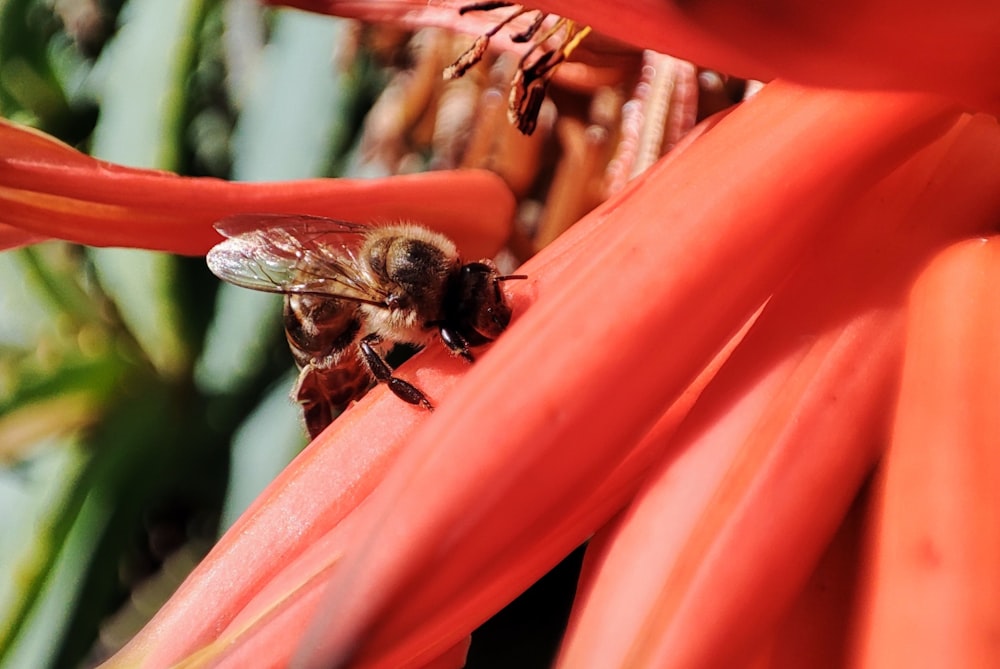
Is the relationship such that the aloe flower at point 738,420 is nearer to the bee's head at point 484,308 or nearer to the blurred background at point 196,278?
the bee's head at point 484,308

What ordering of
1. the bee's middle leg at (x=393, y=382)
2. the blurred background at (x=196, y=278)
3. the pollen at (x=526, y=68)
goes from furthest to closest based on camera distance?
the blurred background at (x=196, y=278) → the pollen at (x=526, y=68) → the bee's middle leg at (x=393, y=382)

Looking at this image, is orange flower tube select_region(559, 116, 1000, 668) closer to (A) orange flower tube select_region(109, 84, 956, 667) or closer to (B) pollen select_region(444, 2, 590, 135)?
(A) orange flower tube select_region(109, 84, 956, 667)

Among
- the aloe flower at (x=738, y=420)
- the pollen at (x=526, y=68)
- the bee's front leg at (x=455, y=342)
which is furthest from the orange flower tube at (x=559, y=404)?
the pollen at (x=526, y=68)

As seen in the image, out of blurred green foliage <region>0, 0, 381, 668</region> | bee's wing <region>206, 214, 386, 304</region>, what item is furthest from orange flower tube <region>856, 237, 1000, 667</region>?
blurred green foliage <region>0, 0, 381, 668</region>

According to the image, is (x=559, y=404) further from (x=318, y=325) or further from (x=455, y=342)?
(x=318, y=325)

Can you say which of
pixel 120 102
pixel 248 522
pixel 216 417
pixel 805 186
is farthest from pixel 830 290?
pixel 120 102

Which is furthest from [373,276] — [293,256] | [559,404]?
[559,404]

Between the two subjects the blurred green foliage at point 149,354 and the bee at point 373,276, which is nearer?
the bee at point 373,276
